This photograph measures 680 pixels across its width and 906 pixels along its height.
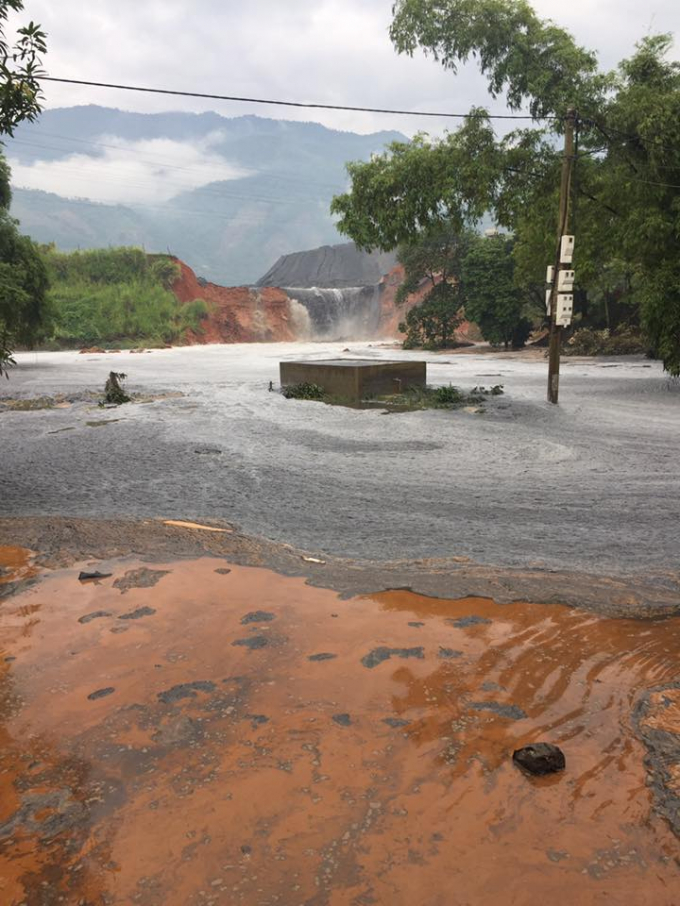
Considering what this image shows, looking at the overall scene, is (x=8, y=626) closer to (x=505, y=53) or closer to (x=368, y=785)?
(x=368, y=785)

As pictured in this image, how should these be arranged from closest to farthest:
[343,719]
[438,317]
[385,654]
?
[343,719] < [385,654] < [438,317]

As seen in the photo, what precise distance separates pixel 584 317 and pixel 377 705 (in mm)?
35248

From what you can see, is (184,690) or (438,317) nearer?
(184,690)

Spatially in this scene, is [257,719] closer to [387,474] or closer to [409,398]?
[387,474]

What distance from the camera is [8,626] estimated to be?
4504 mm

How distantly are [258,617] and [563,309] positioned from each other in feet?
40.9

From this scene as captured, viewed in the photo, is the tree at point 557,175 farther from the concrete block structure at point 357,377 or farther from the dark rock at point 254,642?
the dark rock at point 254,642

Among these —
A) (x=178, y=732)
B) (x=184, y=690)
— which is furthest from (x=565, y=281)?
(x=178, y=732)

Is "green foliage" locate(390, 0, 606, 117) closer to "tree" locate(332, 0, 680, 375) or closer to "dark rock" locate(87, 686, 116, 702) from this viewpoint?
"tree" locate(332, 0, 680, 375)

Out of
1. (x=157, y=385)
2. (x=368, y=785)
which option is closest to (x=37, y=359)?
(x=157, y=385)

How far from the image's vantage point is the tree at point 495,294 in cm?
3553

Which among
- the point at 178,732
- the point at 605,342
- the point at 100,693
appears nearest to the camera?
the point at 178,732

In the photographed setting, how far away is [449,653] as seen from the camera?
13.4 feet

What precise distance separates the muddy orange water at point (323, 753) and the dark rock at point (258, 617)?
0.02 m
